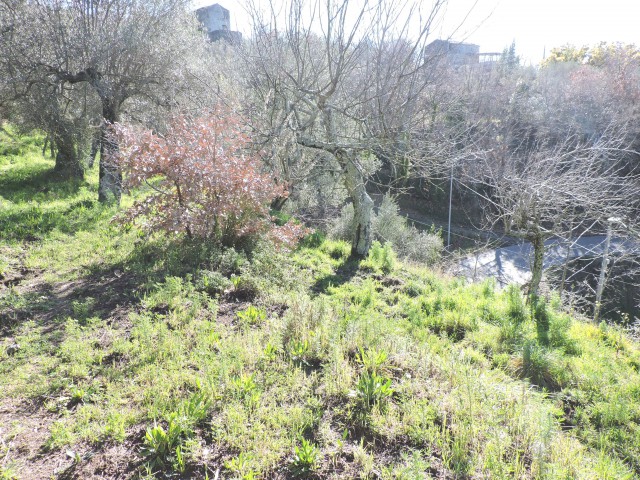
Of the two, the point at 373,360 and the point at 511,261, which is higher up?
the point at 373,360

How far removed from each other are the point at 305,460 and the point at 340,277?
386 cm

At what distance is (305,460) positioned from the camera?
225cm

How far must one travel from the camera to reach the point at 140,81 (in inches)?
351

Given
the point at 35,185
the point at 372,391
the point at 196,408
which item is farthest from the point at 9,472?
the point at 35,185

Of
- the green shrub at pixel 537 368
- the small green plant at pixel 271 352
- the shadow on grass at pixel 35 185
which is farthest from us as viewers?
→ the shadow on grass at pixel 35 185

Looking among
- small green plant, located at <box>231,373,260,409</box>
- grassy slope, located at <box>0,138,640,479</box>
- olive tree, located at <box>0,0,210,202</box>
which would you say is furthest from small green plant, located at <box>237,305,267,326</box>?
olive tree, located at <box>0,0,210,202</box>

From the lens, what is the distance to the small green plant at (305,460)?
7.38 ft

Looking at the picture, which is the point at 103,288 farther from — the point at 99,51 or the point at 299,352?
the point at 99,51

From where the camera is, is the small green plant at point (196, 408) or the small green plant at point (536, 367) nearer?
the small green plant at point (196, 408)

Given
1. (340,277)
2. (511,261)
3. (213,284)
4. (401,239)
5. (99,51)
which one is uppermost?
(99,51)

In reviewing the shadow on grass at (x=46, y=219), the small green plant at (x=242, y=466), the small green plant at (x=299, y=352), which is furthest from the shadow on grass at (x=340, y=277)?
the shadow on grass at (x=46, y=219)

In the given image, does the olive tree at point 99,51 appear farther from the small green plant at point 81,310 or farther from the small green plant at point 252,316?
the small green plant at point 252,316

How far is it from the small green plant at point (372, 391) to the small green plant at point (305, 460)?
1.95 feet

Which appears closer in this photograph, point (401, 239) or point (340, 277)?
point (340, 277)
